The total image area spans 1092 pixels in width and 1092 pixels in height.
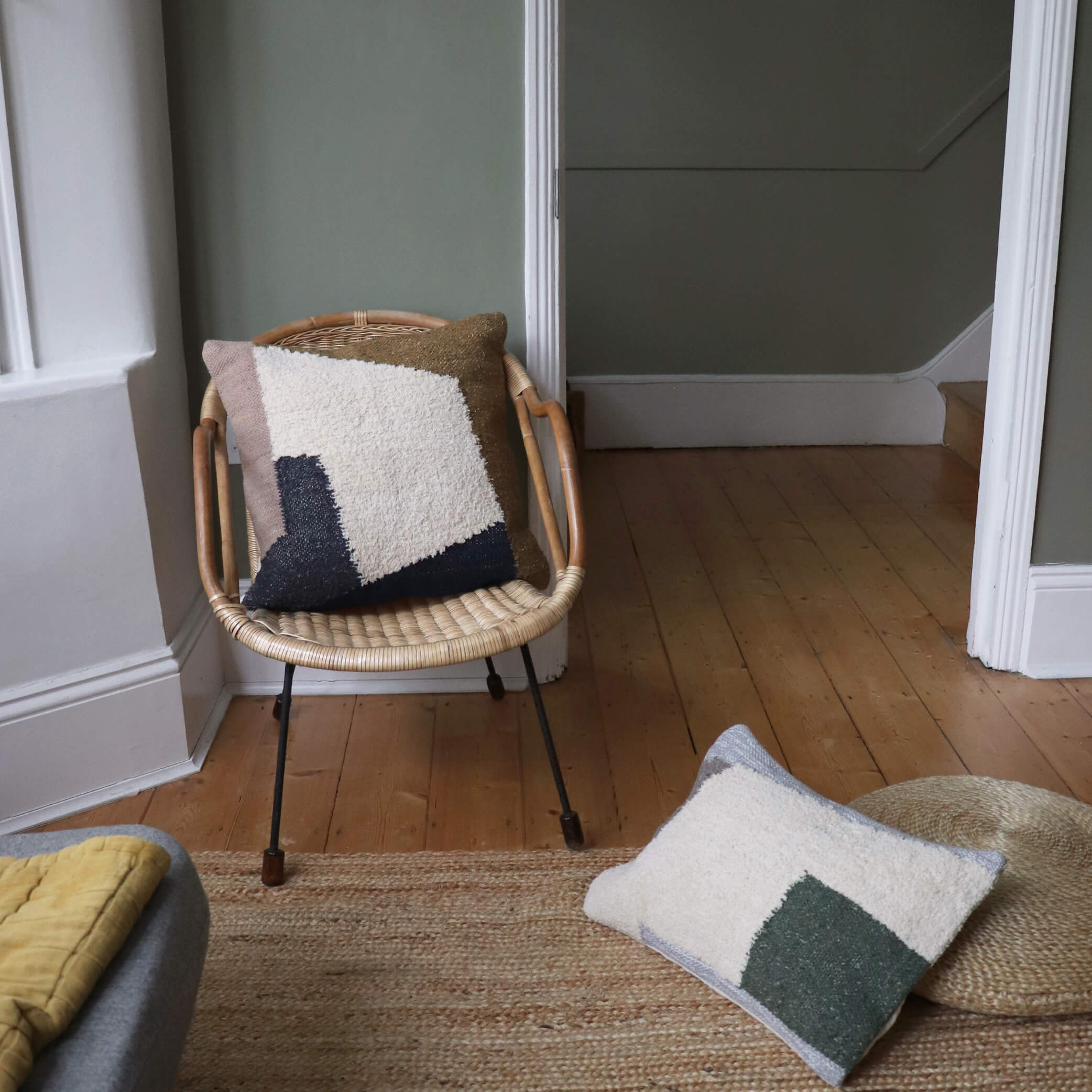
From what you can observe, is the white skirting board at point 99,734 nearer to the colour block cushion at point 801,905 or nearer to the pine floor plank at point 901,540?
→ the colour block cushion at point 801,905

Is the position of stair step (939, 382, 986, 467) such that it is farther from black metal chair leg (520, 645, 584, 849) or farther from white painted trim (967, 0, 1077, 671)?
black metal chair leg (520, 645, 584, 849)

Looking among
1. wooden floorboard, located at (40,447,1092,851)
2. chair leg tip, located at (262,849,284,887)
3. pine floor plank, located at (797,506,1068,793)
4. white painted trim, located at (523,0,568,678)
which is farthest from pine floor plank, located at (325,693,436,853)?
pine floor plank, located at (797,506,1068,793)

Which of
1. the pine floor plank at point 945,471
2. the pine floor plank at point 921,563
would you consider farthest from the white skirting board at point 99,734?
the pine floor plank at point 945,471

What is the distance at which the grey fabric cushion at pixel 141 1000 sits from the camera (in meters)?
0.82

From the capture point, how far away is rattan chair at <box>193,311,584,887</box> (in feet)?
5.23

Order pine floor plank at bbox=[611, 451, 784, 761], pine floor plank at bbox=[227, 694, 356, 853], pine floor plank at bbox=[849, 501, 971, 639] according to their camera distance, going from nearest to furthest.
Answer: pine floor plank at bbox=[227, 694, 356, 853], pine floor plank at bbox=[611, 451, 784, 761], pine floor plank at bbox=[849, 501, 971, 639]

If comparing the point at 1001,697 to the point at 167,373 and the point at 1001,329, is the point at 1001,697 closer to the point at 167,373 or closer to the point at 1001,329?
the point at 1001,329

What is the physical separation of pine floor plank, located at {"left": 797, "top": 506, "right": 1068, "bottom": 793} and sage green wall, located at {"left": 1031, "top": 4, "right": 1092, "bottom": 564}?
293 mm

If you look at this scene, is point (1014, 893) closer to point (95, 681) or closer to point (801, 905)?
point (801, 905)

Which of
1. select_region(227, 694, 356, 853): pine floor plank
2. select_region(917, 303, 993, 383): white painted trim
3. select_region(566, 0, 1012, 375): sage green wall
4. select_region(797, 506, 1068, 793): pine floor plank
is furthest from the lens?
select_region(917, 303, 993, 383): white painted trim

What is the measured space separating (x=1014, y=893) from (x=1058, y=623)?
38.6 inches

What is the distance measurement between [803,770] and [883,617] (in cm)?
74

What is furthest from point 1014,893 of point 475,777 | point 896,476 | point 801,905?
point 896,476

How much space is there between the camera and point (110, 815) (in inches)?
73.0
